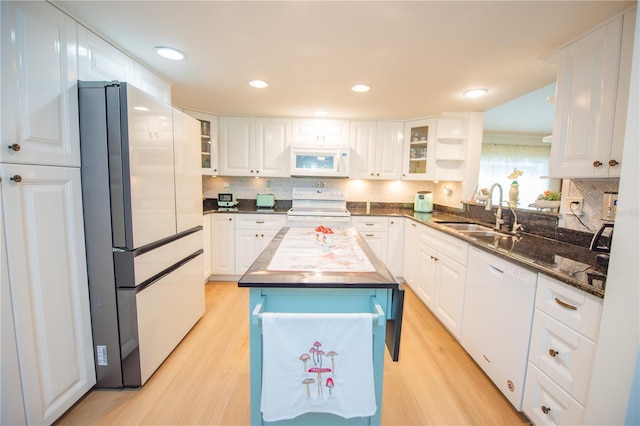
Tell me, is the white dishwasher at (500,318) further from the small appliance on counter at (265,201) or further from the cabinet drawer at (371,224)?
the small appliance on counter at (265,201)

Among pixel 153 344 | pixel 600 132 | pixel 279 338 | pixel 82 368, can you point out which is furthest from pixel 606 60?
pixel 82 368

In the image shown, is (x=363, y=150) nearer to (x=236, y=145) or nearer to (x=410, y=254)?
(x=410, y=254)

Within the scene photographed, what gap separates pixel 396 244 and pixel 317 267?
2385 mm

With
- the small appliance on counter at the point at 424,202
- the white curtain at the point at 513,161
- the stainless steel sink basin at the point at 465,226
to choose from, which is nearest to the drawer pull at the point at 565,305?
the stainless steel sink basin at the point at 465,226

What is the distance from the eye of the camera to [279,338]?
103cm

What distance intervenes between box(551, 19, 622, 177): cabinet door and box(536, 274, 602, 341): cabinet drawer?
667mm

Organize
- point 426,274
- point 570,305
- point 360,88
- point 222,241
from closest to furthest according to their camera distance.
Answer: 1. point 570,305
2. point 360,88
3. point 426,274
4. point 222,241

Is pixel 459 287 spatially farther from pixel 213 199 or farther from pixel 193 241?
pixel 213 199

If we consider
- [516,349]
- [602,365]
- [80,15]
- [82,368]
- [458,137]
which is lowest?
[82,368]

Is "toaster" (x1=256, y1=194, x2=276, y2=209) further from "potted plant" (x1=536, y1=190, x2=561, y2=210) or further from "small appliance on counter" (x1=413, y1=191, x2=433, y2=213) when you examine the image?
"potted plant" (x1=536, y1=190, x2=561, y2=210)

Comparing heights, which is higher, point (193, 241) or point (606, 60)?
point (606, 60)

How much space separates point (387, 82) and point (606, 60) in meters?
1.30

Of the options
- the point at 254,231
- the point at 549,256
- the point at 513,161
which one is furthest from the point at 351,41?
the point at 513,161

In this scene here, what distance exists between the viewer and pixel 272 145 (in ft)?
11.4
